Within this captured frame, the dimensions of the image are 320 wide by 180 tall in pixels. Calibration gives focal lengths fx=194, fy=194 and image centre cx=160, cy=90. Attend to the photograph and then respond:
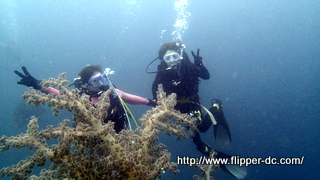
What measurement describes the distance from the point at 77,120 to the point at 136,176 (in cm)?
103

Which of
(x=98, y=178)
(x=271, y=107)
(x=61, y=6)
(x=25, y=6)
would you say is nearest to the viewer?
(x=98, y=178)

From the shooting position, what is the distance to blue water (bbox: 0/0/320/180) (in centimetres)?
6975

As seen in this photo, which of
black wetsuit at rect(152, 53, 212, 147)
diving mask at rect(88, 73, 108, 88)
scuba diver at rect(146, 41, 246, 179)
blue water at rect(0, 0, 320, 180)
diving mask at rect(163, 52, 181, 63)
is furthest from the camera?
blue water at rect(0, 0, 320, 180)

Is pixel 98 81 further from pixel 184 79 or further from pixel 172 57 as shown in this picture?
pixel 184 79

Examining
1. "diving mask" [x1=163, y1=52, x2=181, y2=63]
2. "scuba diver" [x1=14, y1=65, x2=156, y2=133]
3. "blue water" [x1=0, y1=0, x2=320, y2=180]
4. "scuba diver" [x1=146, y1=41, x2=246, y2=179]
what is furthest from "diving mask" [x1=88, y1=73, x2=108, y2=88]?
"blue water" [x1=0, y1=0, x2=320, y2=180]

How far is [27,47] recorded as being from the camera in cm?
12794

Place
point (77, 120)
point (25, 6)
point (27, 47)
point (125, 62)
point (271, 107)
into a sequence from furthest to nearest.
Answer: point (27, 47)
point (125, 62)
point (25, 6)
point (271, 107)
point (77, 120)

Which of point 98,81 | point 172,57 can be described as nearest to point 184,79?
point 172,57

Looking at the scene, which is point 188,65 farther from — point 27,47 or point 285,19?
point 285,19

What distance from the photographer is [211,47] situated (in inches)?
4439

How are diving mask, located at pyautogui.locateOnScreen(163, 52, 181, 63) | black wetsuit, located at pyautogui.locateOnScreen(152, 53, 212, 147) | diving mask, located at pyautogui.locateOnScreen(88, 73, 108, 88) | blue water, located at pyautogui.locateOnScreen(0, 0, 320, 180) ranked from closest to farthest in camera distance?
1. diving mask, located at pyautogui.locateOnScreen(88, 73, 108, 88)
2. diving mask, located at pyautogui.locateOnScreen(163, 52, 181, 63)
3. black wetsuit, located at pyautogui.locateOnScreen(152, 53, 212, 147)
4. blue water, located at pyautogui.locateOnScreen(0, 0, 320, 180)

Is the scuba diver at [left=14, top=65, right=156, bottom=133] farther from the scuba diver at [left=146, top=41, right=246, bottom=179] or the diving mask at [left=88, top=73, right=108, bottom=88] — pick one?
the scuba diver at [left=146, top=41, right=246, bottom=179]

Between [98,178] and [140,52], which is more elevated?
[140,52]

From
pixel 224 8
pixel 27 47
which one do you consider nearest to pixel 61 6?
pixel 27 47
